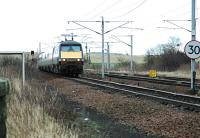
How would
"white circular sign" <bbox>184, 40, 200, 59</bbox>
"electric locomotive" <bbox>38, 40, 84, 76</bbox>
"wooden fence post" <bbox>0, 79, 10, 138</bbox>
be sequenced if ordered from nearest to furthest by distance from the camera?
"wooden fence post" <bbox>0, 79, 10, 138</bbox>, "white circular sign" <bbox>184, 40, 200, 59</bbox>, "electric locomotive" <bbox>38, 40, 84, 76</bbox>

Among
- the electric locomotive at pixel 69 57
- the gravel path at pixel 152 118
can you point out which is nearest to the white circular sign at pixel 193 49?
the gravel path at pixel 152 118

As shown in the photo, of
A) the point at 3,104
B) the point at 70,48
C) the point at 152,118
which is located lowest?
the point at 152,118

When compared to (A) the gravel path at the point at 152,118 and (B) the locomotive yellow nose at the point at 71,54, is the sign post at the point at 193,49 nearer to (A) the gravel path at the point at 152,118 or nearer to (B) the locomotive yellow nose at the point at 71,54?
(A) the gravel path at the point at 152,118

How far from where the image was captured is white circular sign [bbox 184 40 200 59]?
22453mm

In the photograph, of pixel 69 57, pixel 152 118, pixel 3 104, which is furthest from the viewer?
pixel 69 57

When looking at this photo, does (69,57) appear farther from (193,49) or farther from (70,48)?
(193,49)

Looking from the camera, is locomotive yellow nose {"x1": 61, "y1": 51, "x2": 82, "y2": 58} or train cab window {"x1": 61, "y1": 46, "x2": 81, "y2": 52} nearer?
locomotive yellow nose {"x1": 61, "y1": 51, "x2": 82, "y2": 58}

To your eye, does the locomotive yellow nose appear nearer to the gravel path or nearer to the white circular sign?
the white circular sign

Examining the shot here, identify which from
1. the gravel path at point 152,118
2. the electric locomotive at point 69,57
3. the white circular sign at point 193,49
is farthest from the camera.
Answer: the electric locomotive at point 69,57

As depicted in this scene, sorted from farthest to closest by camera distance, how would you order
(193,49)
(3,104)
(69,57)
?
(69,57) < (193,49) < (3,104)

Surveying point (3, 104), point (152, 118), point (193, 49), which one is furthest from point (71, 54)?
point (3, 104)

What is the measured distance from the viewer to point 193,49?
22.6 metres

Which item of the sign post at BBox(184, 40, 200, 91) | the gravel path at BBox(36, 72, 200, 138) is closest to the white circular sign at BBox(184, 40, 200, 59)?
the sign post at BBox(184, 40, 200, 91)

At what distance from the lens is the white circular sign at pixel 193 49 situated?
22.5 m
